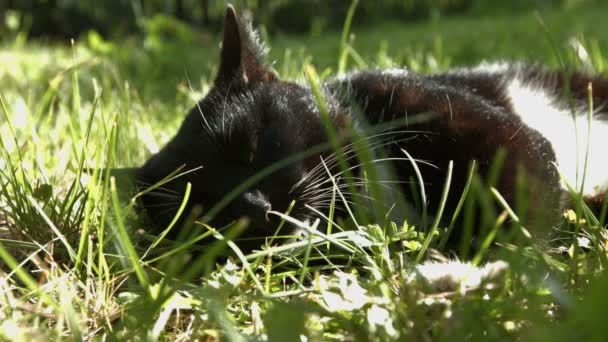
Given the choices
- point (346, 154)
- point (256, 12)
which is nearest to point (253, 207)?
point (346, 154)

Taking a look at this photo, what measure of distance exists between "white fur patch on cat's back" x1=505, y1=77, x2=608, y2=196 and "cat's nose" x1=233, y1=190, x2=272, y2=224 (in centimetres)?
98

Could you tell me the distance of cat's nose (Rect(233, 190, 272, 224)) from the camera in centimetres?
136

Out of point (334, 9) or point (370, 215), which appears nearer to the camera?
point (370, 215)

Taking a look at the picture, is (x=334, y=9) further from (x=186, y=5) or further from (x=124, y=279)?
(x=124, y=279)

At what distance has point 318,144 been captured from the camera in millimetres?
1621

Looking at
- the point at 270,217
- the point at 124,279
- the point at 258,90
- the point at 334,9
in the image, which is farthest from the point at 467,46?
the point at 334,9

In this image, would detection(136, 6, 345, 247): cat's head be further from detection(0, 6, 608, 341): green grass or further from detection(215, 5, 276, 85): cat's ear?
detection(0, 6, 608, 341): green grass

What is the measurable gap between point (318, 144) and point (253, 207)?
0.33 meters

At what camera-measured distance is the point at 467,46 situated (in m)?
4.71

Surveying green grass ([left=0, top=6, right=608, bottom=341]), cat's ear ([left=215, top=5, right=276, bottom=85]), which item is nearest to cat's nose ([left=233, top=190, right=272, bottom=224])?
green grass ([left=0, top=6, right=608, bottom=341])

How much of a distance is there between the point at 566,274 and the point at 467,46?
3.96 m

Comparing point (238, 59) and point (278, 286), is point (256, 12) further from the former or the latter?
point (278, 286)

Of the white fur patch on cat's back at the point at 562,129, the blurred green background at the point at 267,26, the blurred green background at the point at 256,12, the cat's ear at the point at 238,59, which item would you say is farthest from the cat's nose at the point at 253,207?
the blurred green background at the point at 256,12

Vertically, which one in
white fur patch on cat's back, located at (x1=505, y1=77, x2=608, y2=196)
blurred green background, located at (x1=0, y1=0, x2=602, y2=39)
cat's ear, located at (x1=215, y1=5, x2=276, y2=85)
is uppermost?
cat's ear, located at (x1=215, y1=5, x2=276, y2=85)
